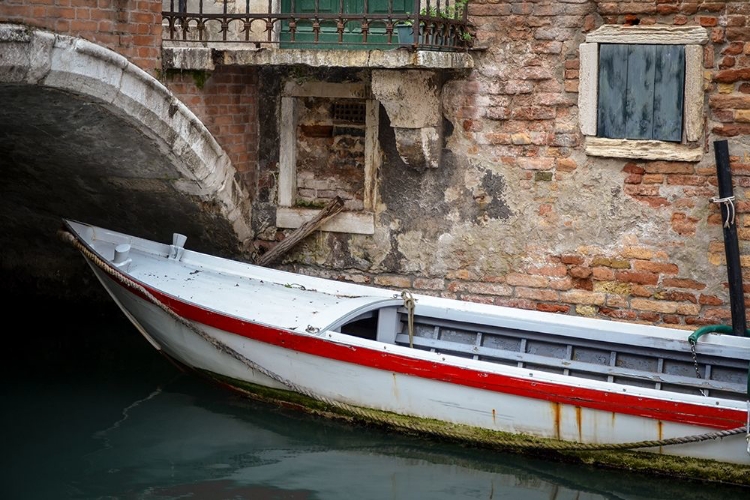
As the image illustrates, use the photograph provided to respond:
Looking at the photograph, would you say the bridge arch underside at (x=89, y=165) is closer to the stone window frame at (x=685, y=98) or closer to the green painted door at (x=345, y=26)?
the green painted door at (x=345, y=26)

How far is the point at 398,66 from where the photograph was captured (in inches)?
223

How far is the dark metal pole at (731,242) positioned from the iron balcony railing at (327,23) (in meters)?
1.60

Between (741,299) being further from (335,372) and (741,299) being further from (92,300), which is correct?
(92,300)

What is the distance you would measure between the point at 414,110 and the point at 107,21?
5.84ft

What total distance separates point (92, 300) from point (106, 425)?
88.4 inches

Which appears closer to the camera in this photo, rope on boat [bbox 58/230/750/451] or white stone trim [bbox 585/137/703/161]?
rope on boat [bbox 58/230/750/451]

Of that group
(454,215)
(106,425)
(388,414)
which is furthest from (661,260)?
(106,425)

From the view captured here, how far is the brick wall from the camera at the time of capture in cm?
488

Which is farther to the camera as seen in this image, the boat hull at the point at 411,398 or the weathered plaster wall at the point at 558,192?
the weathered plaster wall at the point at 558,192

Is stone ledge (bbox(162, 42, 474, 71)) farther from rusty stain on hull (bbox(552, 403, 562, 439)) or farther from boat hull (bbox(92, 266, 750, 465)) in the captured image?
rusty stain on hull (bbox(552, 403, 562, 439))

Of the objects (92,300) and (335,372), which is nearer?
(335,372)

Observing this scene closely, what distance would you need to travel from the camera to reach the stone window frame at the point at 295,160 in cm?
650

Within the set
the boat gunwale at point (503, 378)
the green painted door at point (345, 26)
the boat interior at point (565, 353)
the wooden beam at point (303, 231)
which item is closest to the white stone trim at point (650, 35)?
the green painted door at point (345, 26)

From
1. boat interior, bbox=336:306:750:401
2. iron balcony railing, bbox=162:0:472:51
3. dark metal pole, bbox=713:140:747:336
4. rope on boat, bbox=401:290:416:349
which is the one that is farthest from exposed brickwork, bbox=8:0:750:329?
rope on boat, bbox=401:290:416:349
